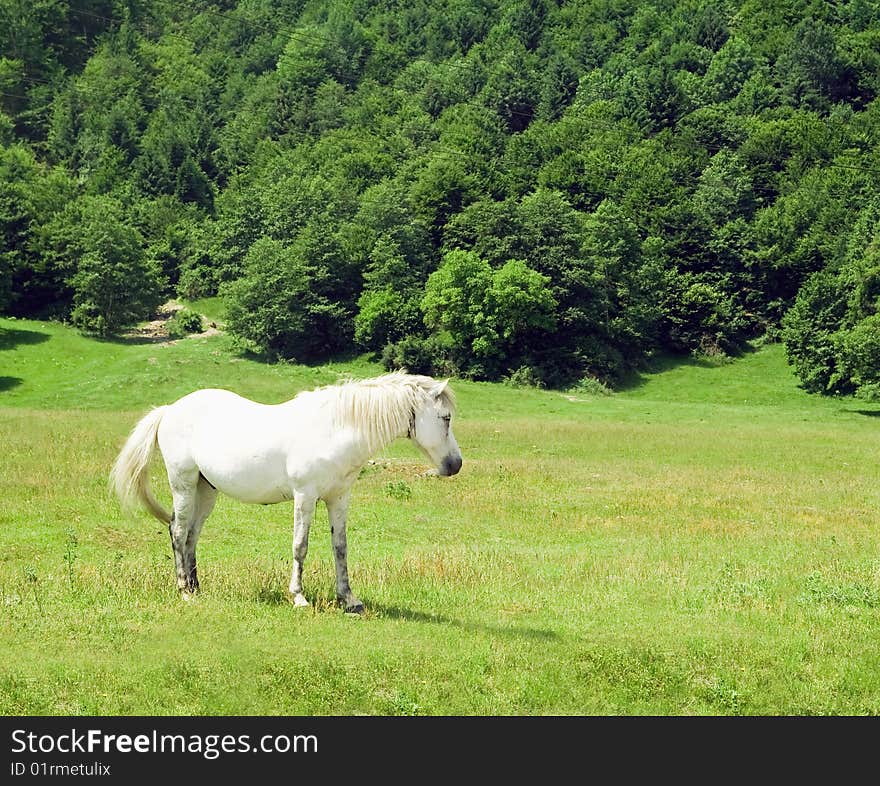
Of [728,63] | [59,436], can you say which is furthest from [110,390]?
[728,63]

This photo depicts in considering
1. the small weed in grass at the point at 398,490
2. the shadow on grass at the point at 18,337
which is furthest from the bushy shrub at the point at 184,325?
the small weed in grass at the point at 398,490

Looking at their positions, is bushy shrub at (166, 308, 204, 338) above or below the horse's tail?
below

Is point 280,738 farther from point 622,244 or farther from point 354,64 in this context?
point 354,64

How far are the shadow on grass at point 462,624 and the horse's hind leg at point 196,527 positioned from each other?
2251 mm

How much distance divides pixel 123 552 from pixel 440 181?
8540 centimetres

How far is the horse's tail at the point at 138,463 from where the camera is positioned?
13258 millimetres

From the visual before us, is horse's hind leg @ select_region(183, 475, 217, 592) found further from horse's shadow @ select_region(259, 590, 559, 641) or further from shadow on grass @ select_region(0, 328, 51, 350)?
shadow on grass @ select_region(0, 328, 51, 350)

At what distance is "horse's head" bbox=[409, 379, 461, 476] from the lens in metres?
11.9

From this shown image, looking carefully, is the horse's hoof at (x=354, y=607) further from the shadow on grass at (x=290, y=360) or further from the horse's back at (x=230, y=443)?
the shadow on grass at (x=290, y=360)

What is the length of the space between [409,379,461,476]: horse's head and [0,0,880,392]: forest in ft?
178

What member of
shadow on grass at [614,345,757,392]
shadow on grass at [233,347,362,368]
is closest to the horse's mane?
shadow on grass at [233,347,362,368]

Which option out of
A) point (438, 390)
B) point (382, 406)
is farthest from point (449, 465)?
point (382, 406)

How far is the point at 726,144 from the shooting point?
12288 centimetres

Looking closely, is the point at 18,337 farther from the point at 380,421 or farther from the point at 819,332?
the point at 380,421
